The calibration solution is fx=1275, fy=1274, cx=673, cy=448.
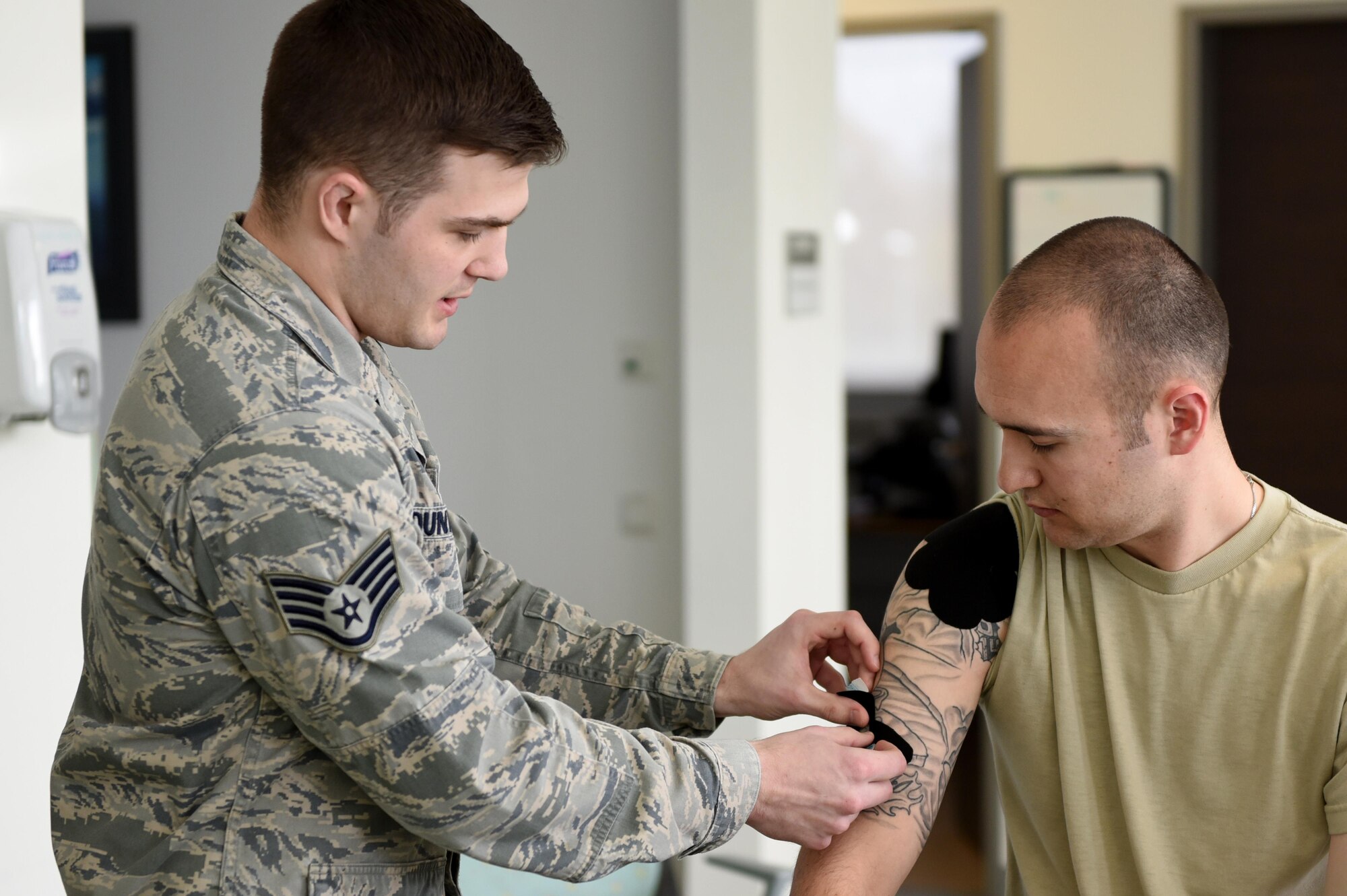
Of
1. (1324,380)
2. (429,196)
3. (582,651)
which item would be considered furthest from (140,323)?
(1324,380)

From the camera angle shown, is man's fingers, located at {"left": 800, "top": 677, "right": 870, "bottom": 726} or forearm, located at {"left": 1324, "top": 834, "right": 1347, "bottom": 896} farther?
man's fingers, located at {"left": 800, "top": 677, "right": 870, "bottom": 726}

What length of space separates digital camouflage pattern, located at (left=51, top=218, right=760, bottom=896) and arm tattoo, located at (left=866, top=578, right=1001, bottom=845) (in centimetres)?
31

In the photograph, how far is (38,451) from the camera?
5.58 ft

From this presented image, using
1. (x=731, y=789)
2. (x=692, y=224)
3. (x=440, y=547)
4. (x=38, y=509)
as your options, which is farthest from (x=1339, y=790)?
(x=692, y=224)

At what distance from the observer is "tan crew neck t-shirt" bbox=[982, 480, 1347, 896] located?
1.26 metres

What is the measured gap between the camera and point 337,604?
A: 3.03 feet

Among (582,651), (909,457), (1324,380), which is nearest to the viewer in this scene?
(582,651)

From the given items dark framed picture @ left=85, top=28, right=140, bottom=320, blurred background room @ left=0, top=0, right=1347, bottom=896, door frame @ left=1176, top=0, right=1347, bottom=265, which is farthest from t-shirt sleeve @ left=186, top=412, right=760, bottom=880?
door frame @ left=1176, top=0, right=1347, bottom=265

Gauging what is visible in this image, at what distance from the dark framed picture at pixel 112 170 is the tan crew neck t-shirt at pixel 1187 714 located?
2418 mm

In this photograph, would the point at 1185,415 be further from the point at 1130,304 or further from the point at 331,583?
the point at 331,583

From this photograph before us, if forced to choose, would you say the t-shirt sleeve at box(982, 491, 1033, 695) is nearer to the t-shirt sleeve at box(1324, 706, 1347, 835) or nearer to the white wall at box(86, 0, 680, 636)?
the t-shirt sleeve at box(1324, 706, 1347, 835)

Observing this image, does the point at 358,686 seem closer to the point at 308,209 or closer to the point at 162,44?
the point at 308,209

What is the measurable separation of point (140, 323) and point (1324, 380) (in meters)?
3.35

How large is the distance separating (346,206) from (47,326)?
0.83 metres
